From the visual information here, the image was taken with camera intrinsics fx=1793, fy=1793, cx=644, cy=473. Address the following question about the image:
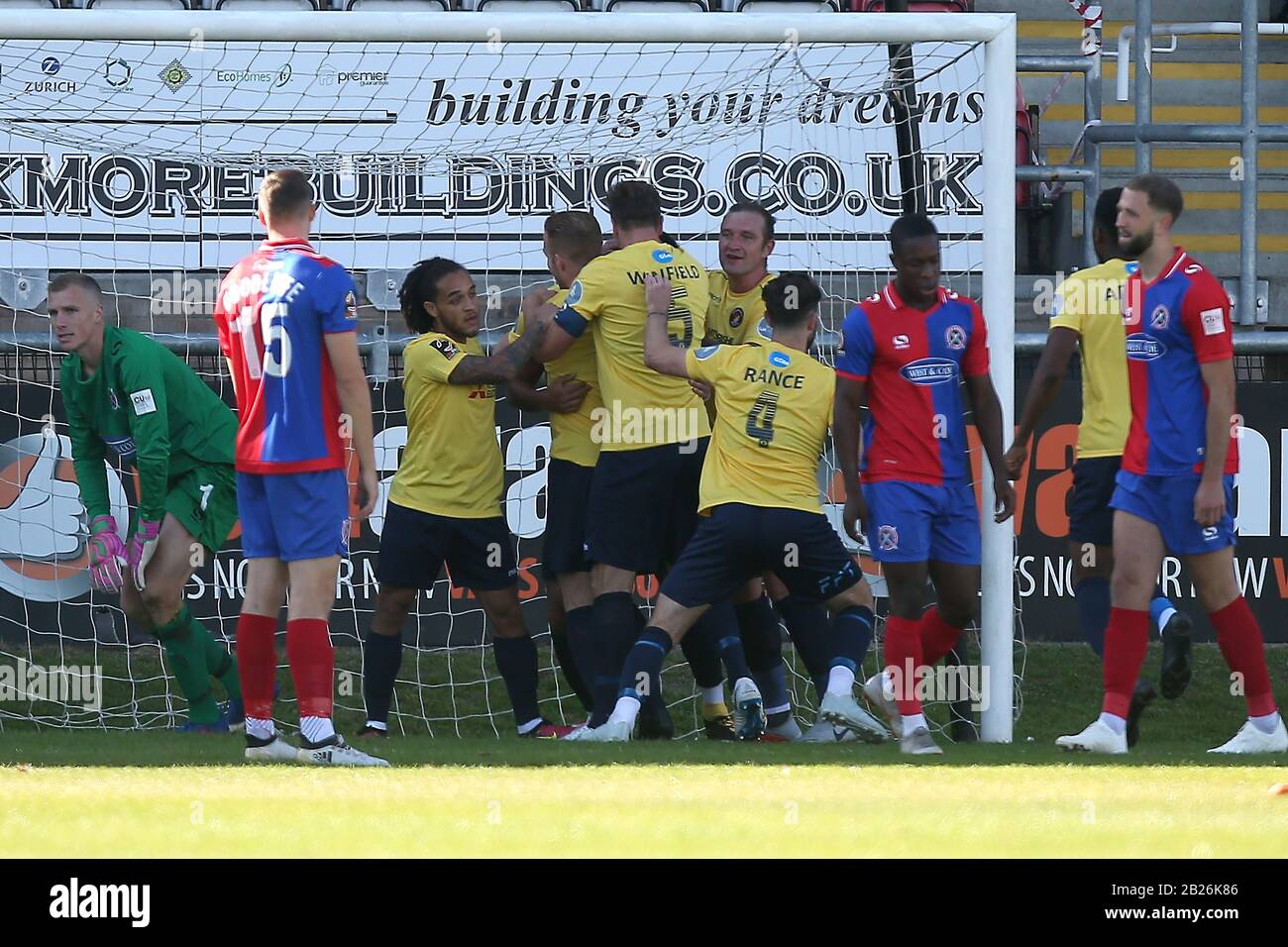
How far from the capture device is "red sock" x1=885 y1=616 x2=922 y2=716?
587 cm

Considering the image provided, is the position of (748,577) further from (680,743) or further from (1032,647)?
(1032,647)

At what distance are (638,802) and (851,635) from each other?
2.28 m

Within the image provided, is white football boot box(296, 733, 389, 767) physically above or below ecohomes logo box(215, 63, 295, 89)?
below

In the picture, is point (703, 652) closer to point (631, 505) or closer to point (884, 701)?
point (631, 505)

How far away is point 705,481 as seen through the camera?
612cm

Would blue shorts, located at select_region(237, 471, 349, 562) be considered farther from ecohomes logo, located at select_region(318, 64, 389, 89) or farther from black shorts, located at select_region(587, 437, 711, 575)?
ecohomes logo, located at select_region(318, 64, 389, 89)

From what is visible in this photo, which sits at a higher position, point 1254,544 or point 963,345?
point 963,345

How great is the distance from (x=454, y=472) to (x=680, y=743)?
55.5 inches

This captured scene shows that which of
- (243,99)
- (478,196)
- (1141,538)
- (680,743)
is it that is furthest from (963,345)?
(243,99)

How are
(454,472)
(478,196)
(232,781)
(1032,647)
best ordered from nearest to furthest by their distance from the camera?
(232,781), (454,472), (1032,647), (478,196)

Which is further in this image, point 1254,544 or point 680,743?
point 1254,544

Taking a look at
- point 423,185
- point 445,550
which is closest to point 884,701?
point 445,550

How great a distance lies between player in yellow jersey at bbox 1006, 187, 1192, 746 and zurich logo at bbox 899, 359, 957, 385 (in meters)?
0.47

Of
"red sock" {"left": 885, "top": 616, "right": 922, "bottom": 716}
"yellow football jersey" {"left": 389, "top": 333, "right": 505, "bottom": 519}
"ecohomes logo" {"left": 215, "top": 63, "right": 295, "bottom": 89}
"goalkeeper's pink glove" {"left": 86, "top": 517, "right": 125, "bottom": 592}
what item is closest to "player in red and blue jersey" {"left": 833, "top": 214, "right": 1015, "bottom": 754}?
"red sock" {"left": 885, "top": 616, "right": 922, "bottom": 716}
